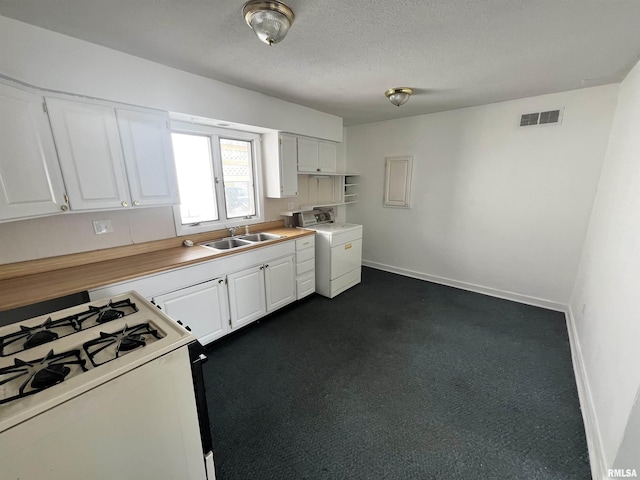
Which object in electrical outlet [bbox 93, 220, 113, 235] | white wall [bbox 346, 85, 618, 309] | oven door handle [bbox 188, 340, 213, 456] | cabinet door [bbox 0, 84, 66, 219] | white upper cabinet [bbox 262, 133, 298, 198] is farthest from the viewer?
white upper cabinet [bbox 262, 133, 298, 198]

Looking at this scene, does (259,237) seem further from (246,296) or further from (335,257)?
(335,257)

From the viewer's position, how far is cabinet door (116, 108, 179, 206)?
188cm

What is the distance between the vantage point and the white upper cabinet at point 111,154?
165 cm

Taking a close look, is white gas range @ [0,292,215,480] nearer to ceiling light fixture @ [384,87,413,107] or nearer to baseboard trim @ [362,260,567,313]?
ceiling light fixture @ [384,87,413,107]

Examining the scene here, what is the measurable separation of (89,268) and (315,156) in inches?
105

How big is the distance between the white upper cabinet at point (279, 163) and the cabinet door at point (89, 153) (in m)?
1.52

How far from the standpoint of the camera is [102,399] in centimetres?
90

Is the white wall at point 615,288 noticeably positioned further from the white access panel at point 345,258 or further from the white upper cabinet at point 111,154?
the white upper cabinet at point 111,154

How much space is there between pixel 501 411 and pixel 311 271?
86.1 inches

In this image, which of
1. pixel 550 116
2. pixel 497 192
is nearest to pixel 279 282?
pixel 497 192

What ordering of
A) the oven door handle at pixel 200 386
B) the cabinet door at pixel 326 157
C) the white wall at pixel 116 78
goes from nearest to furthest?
1. the oven door handle at pixel 200 386
2. the white wall at pixel 116 78
3. the cabinet door at pixel 326 157

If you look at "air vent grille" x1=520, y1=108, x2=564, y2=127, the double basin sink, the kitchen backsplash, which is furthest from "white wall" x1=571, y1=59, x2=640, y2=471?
the kitchen backsplash

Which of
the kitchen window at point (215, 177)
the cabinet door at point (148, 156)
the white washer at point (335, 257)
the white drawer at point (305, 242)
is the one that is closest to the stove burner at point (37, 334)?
the cabinet door at point (148, 156)

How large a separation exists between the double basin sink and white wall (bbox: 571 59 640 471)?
266 centimetres
